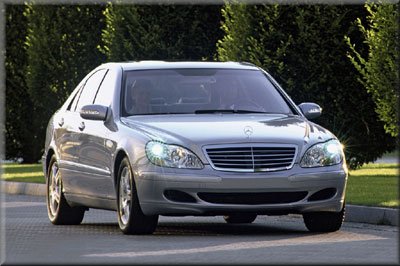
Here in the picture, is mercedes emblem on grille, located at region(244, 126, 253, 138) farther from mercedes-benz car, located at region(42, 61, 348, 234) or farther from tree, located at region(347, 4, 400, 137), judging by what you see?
tree, located at region(347, 4, 400, 137)

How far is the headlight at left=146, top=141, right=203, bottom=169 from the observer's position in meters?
12.9

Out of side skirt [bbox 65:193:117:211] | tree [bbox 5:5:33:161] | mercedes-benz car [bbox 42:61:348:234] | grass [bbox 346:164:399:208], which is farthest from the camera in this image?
tree [bbox 5:5:33:161]

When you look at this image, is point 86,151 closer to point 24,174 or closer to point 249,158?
point 249,158

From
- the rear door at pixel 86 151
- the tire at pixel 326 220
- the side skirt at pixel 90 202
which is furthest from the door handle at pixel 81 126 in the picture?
the tire at pixel 326 220

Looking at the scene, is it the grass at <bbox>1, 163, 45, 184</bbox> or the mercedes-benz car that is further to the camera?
the grass at <bbox>1, 163, 45, 184</bbox>

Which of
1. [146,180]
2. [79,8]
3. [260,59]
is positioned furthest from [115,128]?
[79,8]

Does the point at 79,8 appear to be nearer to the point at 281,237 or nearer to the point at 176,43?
the point at 176,43

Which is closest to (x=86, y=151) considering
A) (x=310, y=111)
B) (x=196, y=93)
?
(x=196, y=93)

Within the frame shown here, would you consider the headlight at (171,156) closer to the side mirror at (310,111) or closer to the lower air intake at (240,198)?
the lower air intake at (240,198)

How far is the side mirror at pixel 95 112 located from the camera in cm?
1409

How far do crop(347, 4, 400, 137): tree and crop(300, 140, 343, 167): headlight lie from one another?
6.75 m

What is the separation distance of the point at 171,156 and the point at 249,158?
28.6 inches

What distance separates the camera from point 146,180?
509 inches

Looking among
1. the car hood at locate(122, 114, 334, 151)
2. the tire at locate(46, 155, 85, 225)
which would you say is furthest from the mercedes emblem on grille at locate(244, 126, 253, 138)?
the tire at locate(46, 155, 85, 225)
